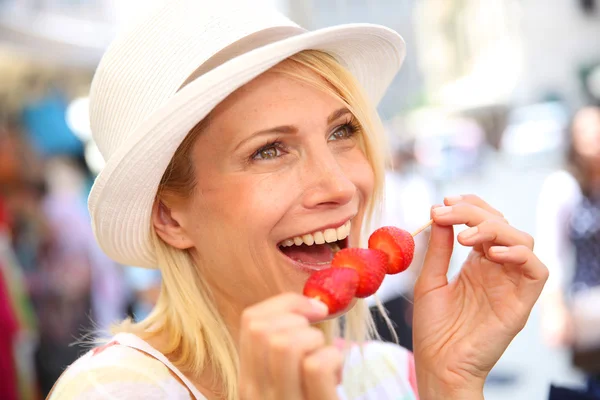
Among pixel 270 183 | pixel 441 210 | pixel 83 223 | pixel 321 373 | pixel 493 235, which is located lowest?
pixel 321 373

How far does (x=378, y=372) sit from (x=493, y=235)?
Answer: 2.14ft

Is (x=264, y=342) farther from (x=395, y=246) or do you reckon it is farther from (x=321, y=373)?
(x=395, y=246)

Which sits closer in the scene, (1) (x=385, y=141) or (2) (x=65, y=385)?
(2) (x=65, y=385)

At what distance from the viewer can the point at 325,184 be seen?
1581 millimetres

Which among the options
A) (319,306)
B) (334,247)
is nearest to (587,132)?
(334,247)

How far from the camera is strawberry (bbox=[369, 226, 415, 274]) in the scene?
1650mm

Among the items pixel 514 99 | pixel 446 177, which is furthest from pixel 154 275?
pixel 514 99

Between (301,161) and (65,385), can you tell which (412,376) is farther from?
(65,385)

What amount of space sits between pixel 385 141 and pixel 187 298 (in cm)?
80

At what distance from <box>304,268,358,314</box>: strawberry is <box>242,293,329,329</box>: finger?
12cm

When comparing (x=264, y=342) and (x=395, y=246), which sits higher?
(x=395, y=246)

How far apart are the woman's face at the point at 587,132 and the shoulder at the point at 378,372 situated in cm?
312

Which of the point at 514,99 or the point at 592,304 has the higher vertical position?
the point at 514,99

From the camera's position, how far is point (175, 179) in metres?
1.76
